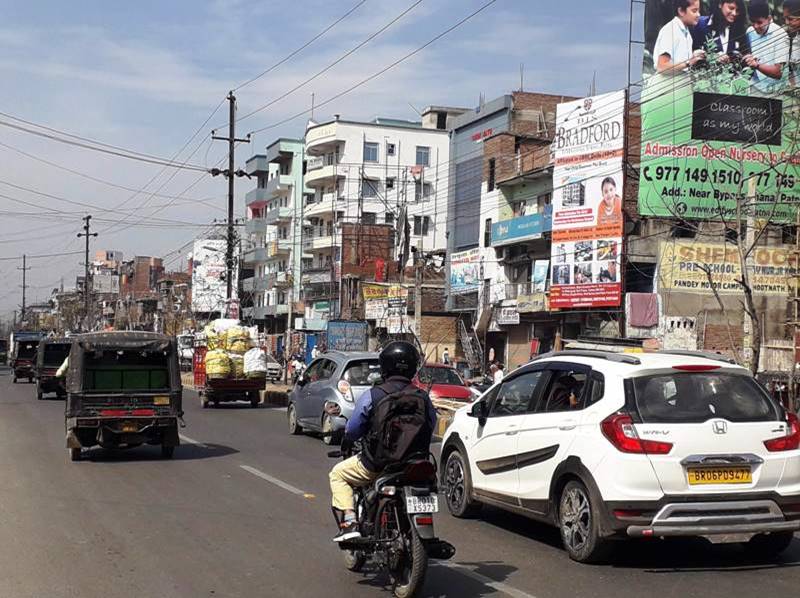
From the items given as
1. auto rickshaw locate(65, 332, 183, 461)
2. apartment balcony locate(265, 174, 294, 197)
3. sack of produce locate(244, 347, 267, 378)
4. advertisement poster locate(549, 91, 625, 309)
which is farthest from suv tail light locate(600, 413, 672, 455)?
apartment balcony locate(265, 174, 294, 197)

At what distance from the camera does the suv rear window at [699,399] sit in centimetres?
769

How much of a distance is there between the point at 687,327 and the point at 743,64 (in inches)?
398

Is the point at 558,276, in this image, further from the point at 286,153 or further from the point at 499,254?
the point at 286,153

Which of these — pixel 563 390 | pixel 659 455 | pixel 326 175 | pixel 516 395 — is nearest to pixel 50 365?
pixel 516 395

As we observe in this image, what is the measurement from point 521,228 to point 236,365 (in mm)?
18835

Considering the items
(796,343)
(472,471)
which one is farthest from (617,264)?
(472,471)

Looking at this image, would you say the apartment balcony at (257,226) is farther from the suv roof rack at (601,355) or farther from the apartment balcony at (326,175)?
the suv roof rack at (601,355)

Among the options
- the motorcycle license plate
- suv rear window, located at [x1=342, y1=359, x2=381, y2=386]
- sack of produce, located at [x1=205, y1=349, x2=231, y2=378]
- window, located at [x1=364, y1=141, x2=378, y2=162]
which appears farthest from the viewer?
window, located at [x1=364, y1=141, x2=378, y2=162]

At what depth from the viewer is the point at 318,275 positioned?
73.1m

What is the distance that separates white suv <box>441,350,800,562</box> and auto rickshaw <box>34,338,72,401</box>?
27.0 m

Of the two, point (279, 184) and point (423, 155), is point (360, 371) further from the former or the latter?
point (279, 184)

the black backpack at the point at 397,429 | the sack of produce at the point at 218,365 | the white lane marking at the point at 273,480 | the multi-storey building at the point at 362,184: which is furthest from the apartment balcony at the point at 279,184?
the black backpack at the point at 397,429

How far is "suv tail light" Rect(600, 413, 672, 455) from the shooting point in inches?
295

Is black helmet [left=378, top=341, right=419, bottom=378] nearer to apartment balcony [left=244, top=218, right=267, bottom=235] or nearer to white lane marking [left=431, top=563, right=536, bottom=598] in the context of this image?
white lane marking [left=431, top=563, right=536, bottom=598]
